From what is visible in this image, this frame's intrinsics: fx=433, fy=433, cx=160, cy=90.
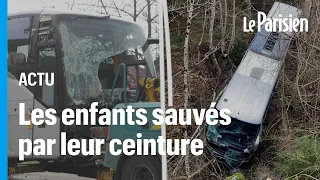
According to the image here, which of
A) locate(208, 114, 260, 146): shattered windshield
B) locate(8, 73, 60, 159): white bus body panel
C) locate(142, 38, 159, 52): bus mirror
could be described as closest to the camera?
locate(8, 73, 60, 159): white bus body panel

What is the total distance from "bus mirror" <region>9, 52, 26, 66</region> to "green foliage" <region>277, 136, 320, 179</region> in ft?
6.00

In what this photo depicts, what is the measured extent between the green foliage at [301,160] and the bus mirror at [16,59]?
6.00 feet

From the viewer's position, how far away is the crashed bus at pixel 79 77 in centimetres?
264

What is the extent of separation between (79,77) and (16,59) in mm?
392

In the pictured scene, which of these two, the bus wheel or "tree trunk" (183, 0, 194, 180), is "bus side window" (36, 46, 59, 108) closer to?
the bus wheel

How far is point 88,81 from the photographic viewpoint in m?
2.70

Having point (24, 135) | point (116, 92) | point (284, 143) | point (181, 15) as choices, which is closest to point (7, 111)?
point (24, 135)

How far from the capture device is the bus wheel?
107 inches

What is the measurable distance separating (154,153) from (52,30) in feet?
3.25

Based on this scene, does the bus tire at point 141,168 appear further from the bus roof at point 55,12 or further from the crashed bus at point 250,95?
the bus roof at point 55,12


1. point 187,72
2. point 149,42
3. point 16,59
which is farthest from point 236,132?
point 16,59

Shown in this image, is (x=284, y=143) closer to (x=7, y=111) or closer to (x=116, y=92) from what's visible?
(x=116, y=92)

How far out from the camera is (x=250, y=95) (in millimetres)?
2994

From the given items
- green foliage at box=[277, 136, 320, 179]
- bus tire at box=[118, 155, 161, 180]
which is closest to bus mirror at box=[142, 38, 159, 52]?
bus tire at box=[118, 155, 161, 180]
